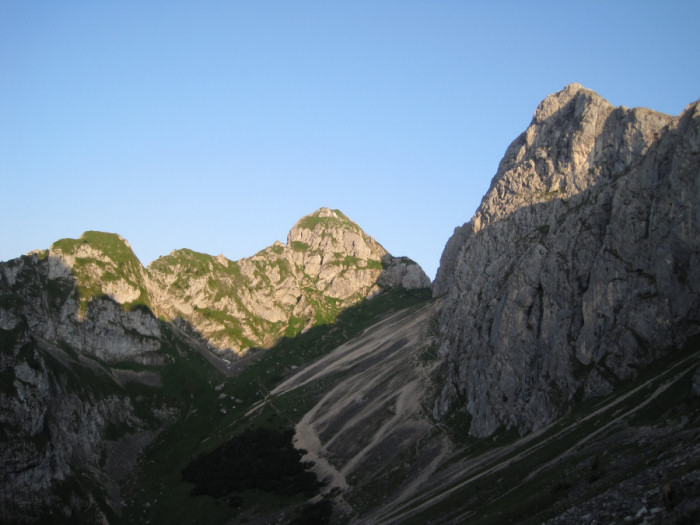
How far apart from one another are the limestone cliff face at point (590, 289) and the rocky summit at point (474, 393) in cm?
39

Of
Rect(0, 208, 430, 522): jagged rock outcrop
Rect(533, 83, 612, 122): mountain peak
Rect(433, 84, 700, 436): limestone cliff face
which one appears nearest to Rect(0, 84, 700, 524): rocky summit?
Rect(433, 84, 700, 436): limestone cliff face

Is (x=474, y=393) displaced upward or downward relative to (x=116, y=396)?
downward

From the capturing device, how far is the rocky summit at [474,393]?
58312mm

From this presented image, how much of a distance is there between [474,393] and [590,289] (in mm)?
33520

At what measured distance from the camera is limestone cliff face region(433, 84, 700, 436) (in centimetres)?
8450

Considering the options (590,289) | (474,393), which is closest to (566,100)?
(590,289)

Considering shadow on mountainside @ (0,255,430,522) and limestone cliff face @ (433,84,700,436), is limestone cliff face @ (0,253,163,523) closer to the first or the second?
shadow on mountainside @ (0,255,430,522)

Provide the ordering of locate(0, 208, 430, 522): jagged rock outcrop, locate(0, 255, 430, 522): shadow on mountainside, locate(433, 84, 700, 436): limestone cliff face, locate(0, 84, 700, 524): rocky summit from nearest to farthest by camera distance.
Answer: locate(0, 84, 700, 524): rocky summit, locate(433, 84, 700, 436): limestone cliff face, locate(0, 208, 430, 522): jagged rock outcrop, locate(0, 255, 430, 522): shadow on mountainside

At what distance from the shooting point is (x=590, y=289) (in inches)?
3770

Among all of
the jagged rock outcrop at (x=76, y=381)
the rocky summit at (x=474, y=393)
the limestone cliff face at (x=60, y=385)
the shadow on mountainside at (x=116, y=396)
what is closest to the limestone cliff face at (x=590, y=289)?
the rocky summit at (x=474, y=393)

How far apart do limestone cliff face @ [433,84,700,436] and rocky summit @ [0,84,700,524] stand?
0.39 meters

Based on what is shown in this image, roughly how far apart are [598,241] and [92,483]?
111409 mm

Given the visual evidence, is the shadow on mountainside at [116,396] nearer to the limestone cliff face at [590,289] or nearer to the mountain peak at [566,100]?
the limestone cliff face at [590,289]

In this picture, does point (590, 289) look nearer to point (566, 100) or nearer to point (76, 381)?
point (566, 100)
